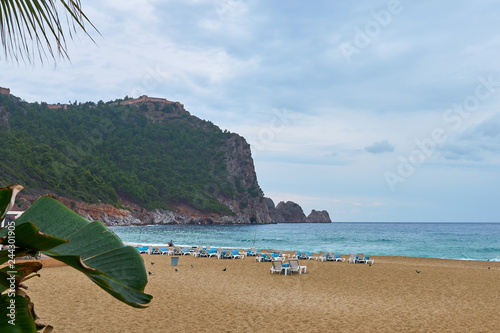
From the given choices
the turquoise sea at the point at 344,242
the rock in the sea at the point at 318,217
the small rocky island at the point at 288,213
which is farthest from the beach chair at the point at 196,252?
the rock in the sea at the point at 318,217

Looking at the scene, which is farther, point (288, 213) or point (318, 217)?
point (318, 217)

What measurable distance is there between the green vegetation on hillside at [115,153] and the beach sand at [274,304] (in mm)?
47108

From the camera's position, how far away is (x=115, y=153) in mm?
95375

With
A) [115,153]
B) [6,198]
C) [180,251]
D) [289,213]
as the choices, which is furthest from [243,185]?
[6,198]

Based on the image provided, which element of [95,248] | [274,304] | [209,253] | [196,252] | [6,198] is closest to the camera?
[6,198]

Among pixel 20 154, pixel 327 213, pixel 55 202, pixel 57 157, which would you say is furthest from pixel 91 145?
pixel 327 213

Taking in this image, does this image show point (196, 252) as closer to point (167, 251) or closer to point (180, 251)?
point (180, 251)

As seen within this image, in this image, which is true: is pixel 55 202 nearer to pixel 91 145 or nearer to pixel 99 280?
pixel 99 280

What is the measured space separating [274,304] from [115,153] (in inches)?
3639

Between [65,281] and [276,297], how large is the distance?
5973 mm

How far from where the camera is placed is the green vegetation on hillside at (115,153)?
2537 inches

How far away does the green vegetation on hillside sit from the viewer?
211 ft

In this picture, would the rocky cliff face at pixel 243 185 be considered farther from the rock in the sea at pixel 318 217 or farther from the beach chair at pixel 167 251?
the beach chair at pixel 167 251

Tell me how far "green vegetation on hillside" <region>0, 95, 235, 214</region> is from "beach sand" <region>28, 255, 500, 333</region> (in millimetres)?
47108
